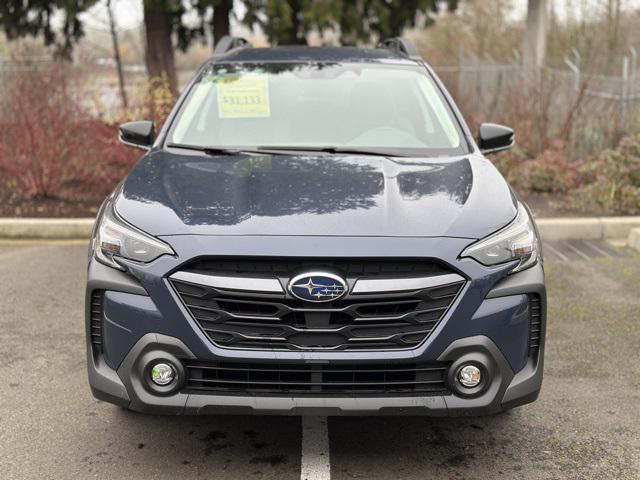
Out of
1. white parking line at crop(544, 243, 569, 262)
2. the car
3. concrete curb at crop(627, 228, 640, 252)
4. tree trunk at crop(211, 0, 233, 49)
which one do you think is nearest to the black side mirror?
the car

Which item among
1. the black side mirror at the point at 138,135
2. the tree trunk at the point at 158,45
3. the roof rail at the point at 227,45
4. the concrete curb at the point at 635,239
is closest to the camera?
the black side mirror at the point at 138,135

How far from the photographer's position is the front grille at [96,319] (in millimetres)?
3281

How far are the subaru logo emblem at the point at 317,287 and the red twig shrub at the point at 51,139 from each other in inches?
225

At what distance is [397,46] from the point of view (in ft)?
19.4

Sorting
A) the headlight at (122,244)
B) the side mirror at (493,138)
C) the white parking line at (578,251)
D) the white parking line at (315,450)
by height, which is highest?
the side mirror at (493,138)

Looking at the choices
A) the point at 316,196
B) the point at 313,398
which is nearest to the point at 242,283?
the point at 313,398

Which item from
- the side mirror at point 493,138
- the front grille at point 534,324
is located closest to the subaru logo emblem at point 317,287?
the front grille at point 534,324

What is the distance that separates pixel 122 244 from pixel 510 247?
1565 millimetres

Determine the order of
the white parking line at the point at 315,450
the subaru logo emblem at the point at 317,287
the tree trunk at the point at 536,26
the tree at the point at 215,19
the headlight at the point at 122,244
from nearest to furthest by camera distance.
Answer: the subaru logo emblem at the point at 317,287 → the headlight at the point at 122,244 → the white parking line at the point at 315,450 → the tree at the point at 215,19 → the tree trunk at the point at 536,26

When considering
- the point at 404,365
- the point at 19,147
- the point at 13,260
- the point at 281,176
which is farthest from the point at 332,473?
the point at 19,147

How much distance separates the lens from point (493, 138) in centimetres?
471

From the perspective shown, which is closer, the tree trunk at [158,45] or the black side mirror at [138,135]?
the black side mirror at [138,135]

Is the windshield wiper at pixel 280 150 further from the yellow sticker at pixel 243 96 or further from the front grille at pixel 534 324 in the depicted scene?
the front grille at pixel 534 324

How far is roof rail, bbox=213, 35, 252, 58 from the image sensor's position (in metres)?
5.57
